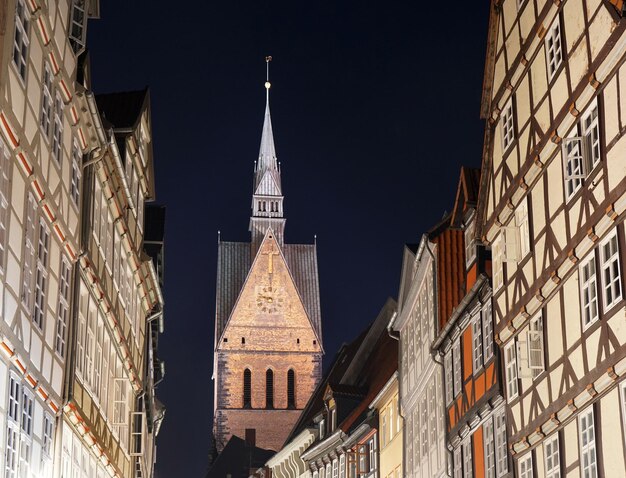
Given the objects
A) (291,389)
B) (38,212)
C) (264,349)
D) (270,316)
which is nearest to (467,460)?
(38,212)

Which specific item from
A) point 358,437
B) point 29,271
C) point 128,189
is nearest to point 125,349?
point 128,189

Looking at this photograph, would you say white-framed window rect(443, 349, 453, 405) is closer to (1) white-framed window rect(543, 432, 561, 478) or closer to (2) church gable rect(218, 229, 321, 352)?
(1) white-framed window rect(543, 432, 561, 478)

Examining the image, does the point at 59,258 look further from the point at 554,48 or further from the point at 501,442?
the point at 501,442

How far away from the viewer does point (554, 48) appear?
1994 centimetres

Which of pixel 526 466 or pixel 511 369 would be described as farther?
pixel 511 369

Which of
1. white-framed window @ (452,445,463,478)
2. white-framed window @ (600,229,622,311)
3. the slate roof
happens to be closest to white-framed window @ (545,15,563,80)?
white-framed window @ (600,229,622,311)

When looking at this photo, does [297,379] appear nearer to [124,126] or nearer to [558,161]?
[124,126]

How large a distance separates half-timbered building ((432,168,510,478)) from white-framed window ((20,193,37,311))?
9.76m

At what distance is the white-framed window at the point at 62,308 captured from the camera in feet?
66.7

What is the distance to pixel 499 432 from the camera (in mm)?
23703

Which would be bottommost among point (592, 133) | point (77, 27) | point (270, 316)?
point (592, 133)

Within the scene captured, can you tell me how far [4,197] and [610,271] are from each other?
27.0 ft

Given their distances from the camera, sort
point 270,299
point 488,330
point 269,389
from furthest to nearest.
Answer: point 270,299 → point 269,389 → point 488,330

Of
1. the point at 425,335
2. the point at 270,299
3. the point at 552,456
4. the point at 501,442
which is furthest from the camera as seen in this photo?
the point at 270,299
